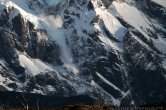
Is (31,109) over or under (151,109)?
over

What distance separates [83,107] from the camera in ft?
110

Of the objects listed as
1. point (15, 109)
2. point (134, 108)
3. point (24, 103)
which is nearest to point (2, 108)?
point (24, 103)

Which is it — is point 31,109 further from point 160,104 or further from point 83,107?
point 160,104

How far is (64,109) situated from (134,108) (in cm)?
433

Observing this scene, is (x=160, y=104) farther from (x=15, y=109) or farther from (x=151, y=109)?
(x=15, y=109)

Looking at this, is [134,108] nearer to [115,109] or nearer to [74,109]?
[115,109]

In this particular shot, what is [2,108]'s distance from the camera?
101 feet

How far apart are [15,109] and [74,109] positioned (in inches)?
143

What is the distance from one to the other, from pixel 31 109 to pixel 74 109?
2249 mm

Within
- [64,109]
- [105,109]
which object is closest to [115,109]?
[105,109]

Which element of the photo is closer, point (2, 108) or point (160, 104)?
point (2, 108)

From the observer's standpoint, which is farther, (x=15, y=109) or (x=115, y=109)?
(x=15, y=109)

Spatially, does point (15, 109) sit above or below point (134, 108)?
above

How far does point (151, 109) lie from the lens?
103 feet
